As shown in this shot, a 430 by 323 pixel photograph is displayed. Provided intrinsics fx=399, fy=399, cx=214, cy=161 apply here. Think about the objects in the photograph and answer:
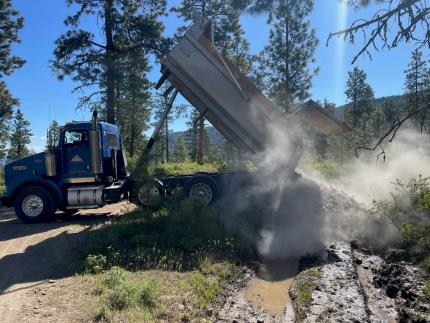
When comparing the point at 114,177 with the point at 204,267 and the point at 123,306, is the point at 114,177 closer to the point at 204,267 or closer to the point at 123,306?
the point at 204,267

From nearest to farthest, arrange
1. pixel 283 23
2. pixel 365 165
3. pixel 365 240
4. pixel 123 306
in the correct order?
1. pixel 123 306
2. pixel 365 240
3. pixel 365 165
4. pixel 283 23

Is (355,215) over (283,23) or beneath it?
beneath

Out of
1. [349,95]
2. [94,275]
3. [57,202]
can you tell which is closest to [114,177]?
[57,202]

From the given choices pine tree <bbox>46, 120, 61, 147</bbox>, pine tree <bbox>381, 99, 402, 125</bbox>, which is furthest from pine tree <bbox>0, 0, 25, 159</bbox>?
pine tree <bbox>381, 99, 402, 125</bbox>

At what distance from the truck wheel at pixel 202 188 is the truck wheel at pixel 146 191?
0.80 meters

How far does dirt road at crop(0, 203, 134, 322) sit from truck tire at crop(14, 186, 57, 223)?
295mm

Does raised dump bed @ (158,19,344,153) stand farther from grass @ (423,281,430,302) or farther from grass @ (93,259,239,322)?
grass @ (423,281,430,302)

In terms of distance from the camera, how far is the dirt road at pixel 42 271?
5.40 metres

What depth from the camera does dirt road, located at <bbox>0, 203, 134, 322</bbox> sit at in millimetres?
5398

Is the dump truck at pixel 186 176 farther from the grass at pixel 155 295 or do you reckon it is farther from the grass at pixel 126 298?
the grass at pixel 126 298

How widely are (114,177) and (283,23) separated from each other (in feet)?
54.2

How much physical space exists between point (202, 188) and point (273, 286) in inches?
197

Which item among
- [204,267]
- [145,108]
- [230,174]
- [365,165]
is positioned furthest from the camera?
[145,108]

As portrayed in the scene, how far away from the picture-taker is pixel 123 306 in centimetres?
539
